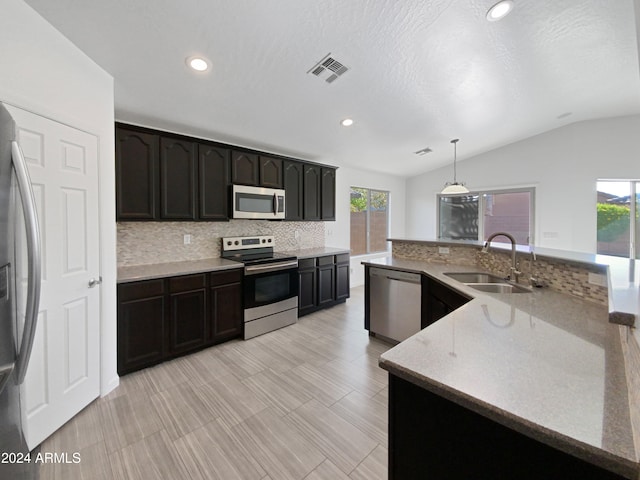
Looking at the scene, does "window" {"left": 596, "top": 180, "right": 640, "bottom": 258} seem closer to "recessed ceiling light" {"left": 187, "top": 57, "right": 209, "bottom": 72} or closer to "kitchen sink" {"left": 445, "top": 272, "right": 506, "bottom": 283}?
"kitchen sink" {"left": 445, "top": 272, "right": 506, "bottom": 283}

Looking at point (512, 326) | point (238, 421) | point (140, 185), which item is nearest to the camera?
point (512, 326)

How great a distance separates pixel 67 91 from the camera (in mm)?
1735

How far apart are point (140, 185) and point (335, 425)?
105 inches

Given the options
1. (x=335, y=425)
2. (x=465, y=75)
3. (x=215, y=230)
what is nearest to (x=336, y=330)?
(x=335, y=425)

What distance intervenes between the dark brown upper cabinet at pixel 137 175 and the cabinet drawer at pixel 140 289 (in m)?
0.64

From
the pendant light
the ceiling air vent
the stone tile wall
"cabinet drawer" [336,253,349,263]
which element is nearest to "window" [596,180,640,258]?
the pendant light

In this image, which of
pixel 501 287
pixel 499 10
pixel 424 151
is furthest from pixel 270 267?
pixel 424 151

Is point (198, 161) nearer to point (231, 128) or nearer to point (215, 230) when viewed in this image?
point (231, 128)

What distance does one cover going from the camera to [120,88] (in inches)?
87.8

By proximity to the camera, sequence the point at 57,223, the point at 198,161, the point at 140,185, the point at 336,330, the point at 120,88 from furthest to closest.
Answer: the point at 336,330 < the point at 198,161 < the point at 140,185 < the point at 120,88 < the point at 57,223

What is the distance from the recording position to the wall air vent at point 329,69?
7.21ft

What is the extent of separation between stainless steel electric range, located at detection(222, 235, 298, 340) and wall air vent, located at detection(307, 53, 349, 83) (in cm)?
204

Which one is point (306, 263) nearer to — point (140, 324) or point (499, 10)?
point (140, 324)

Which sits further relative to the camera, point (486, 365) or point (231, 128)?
point (231, 128)
